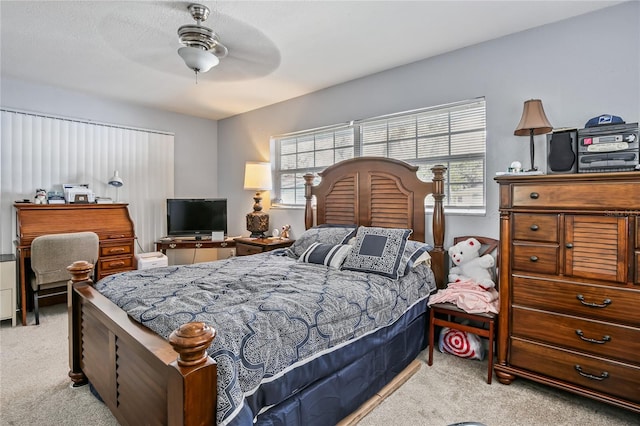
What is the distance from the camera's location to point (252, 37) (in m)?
2.58

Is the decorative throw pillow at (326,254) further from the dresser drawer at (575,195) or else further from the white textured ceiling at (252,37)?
the white textured ceiling at (252,37)

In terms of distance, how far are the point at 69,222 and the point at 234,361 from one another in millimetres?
3456

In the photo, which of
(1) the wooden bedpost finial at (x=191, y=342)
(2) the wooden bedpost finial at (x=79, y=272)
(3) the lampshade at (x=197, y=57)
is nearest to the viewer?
(1) the wooden bedpost finial at (x=191, y=342)

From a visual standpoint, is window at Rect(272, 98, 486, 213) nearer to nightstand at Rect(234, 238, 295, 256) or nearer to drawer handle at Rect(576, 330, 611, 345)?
nightstand at Rect(234, 238, 295, 256)

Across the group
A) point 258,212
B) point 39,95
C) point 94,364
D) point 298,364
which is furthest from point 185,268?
point 39,95

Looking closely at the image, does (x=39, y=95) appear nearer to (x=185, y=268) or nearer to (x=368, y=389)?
(x=185, y=268)

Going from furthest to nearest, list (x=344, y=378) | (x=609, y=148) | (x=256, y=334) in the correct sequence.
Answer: (x=609, y=148) → (x=344, y=378) → (x=256, y=334)

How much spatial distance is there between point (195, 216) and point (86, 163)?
1378mm

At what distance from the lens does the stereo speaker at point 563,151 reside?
2.02 m

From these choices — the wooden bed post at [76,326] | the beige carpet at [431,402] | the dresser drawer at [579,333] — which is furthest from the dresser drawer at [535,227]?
the wooden bed post at [76,326]

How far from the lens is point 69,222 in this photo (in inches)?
145

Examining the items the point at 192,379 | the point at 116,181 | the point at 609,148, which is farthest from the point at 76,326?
the point at 609,148

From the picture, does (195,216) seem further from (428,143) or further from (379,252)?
(428,143)

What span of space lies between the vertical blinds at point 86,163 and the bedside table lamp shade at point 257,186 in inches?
53.3
